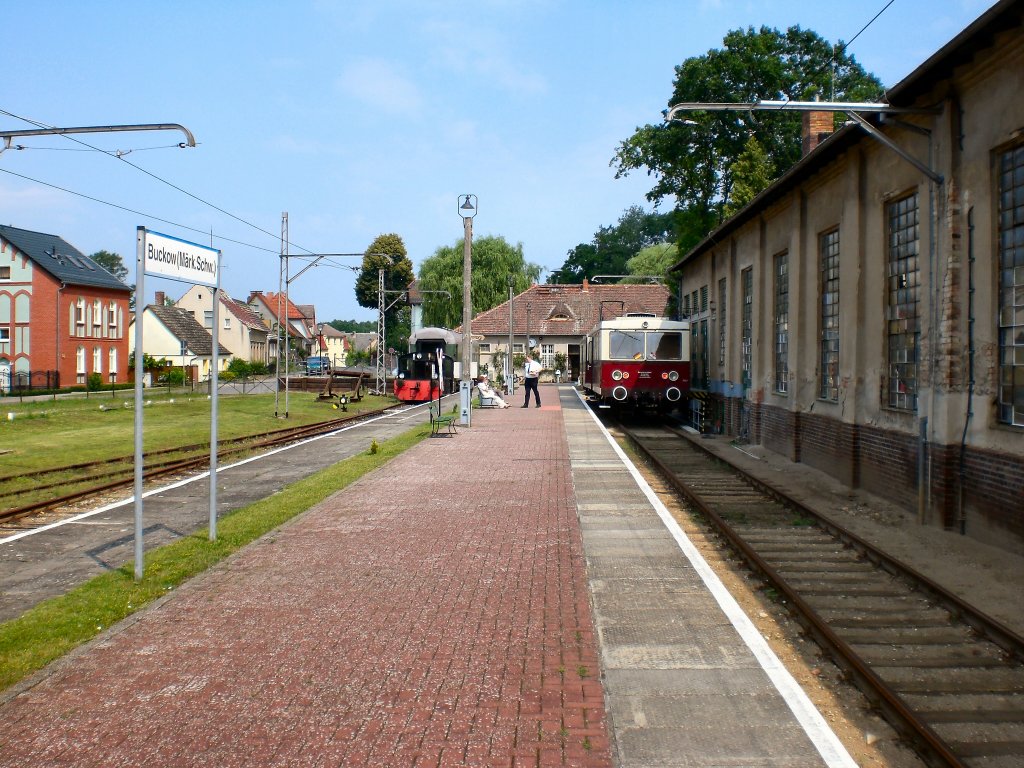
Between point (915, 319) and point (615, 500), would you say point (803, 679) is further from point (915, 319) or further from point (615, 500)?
point (915, 319)

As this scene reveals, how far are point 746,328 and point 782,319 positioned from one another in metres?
3.68

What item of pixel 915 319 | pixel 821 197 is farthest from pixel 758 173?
pixel 915 319

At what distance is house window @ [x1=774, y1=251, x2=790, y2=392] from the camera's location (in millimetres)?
18469

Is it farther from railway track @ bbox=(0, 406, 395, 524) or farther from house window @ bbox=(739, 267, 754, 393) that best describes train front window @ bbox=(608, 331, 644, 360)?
railway track @ bbox=(0, 406, 395, 524)

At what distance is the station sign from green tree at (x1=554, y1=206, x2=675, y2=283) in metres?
92.1

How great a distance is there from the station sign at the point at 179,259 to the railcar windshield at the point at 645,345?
1812cm

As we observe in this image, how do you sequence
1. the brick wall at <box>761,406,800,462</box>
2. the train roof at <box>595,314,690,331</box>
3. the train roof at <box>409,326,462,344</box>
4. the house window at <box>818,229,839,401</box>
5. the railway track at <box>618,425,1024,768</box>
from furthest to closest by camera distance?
1. the train roof at <box>409,326,462,344</box>
2. the train roof at <box>595,314,690,331</box>
3. the brick wall at <box>761,406,800,462</box>
4. the house window at <box>818,229,839,401</box>
5. the railway track at <box>618,425,1024,768</box>

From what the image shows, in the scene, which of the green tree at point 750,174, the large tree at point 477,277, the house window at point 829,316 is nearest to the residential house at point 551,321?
the large tree at point 477,277

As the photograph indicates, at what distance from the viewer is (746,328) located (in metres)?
22.7

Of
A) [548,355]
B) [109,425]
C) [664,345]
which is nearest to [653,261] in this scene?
[548,355]

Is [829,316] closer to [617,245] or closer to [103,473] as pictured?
[103,473]

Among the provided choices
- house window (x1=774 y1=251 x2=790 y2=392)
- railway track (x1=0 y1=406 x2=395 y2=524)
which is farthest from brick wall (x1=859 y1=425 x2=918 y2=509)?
railway track (x1=0 y1=406 x2=395 y2=524)

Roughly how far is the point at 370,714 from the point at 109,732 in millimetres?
1307

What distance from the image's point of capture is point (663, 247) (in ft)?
275
